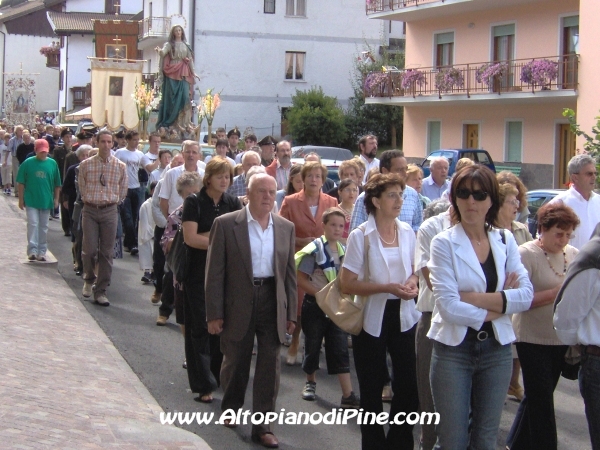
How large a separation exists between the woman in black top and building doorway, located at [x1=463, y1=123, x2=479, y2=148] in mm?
29070

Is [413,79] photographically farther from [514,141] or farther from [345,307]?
[345,307]

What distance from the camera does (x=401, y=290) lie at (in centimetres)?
605

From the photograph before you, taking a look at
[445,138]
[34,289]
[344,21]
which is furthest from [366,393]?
[344,21]

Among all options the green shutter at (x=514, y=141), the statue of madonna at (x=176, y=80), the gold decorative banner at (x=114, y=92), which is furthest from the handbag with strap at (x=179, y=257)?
the green shutter at (x=514, y=141)

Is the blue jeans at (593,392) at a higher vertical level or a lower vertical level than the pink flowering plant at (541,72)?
lower

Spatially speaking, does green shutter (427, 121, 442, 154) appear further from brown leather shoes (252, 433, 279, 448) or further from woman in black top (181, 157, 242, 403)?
brown leather shoes (252, 433, 279, 448)

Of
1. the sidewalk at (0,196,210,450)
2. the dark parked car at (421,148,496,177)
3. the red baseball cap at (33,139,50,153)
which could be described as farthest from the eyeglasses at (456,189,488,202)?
the dark parked car at (421,148,496,177)

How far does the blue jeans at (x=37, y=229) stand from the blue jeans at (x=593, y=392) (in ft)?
35.7

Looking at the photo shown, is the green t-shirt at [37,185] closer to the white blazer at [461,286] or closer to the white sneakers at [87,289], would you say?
the white sneakers at [87,289]

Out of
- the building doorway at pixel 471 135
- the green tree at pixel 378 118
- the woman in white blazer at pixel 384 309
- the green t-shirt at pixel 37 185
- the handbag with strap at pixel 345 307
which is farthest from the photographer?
the green tree at pixel 378 118

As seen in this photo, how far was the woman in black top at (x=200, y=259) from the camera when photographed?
767 cm

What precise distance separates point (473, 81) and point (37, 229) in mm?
23209

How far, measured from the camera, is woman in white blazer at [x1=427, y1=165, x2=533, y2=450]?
4.78 m

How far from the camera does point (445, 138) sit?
3756 centimetres
